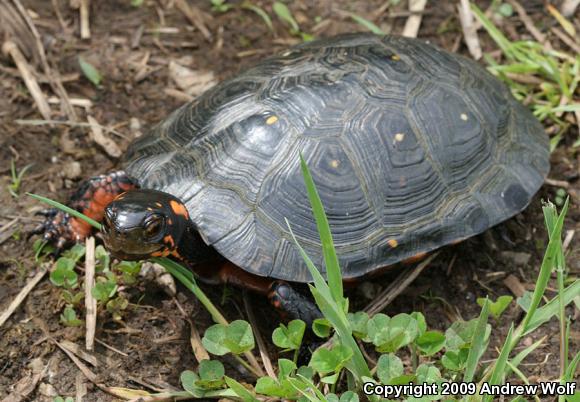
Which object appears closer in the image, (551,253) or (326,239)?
(551,253)

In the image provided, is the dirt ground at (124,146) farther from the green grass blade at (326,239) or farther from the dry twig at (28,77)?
the green grass blade at (326,239)

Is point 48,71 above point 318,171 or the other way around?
the other way around

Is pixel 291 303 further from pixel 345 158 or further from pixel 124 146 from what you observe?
pixel 124 146

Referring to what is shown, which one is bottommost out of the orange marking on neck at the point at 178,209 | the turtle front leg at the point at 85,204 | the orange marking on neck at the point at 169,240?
the turtle front leg at the point at 85,204

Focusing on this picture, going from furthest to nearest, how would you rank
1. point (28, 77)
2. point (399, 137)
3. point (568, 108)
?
point (28, 77) → point (568, 108) → point (399, 137)

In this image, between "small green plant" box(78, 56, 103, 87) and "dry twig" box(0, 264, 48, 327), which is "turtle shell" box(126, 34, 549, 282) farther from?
"small green plant" box(78, 56, 103, 87)

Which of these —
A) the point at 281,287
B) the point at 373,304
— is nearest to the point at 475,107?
the point at 373,304

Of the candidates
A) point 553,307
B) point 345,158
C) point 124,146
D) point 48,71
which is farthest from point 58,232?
point 553,307

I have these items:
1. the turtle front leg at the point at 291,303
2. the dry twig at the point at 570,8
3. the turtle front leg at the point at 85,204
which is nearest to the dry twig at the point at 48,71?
the turtle front leg at the point at 85,204

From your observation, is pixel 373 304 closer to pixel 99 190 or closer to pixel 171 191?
pixel 171 191
